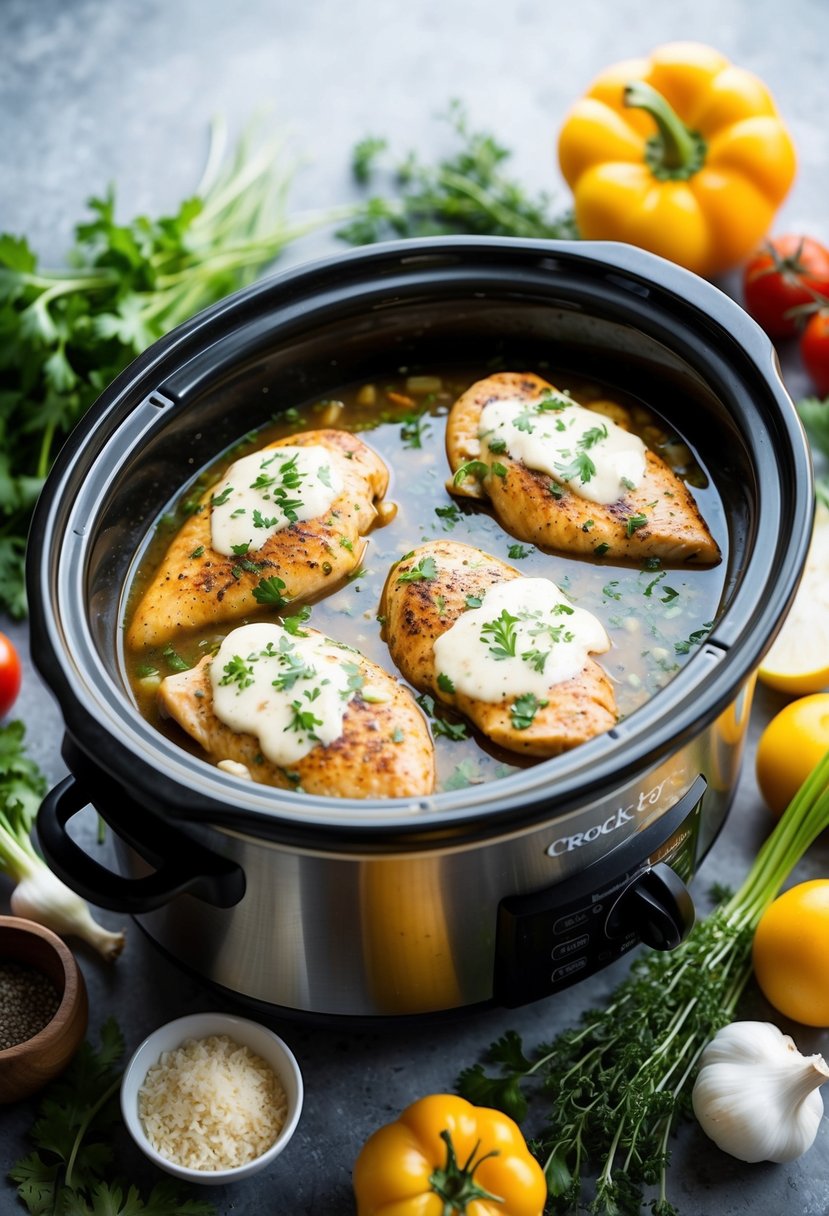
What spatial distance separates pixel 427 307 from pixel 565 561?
728 mm

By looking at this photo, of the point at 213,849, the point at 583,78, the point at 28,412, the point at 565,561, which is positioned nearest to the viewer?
the point at 213,849

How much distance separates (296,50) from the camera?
16.5 ft

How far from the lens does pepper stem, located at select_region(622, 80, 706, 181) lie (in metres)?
3.89

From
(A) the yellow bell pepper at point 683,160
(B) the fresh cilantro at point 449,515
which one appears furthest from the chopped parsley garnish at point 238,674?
(A) the yellow bell pepper at point 683,160

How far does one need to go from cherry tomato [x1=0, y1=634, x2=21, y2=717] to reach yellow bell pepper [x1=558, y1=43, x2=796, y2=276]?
214cm

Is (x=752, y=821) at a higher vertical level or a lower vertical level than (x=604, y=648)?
lower

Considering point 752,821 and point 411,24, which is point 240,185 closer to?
point 411,24

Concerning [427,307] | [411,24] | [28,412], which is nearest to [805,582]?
[427,307]

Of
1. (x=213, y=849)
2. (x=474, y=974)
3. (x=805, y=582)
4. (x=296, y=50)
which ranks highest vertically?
(x=296, y=50)

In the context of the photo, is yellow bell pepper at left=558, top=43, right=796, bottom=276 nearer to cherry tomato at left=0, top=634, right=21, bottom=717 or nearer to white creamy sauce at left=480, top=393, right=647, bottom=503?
white creamy sauce at left=480, top=393, right=647, bottom=503

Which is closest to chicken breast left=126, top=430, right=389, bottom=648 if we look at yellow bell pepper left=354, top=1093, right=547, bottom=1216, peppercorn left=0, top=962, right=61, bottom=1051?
peppercorn left=0, top=962, right=61, bottom=1051

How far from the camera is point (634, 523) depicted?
9.40 ft

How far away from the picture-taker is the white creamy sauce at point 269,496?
2.89 m

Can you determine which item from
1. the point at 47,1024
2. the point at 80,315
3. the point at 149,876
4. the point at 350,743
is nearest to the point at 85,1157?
the point at 47,1024
